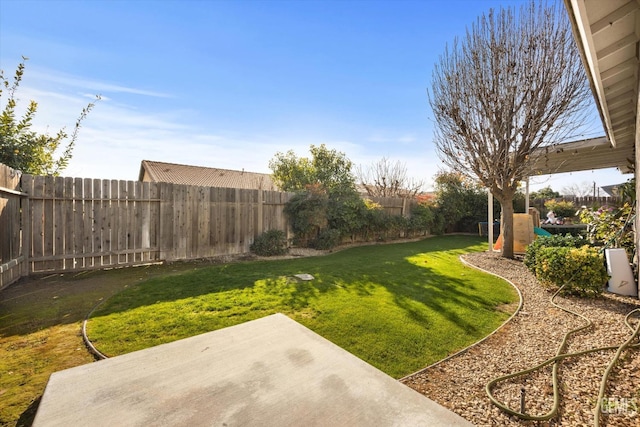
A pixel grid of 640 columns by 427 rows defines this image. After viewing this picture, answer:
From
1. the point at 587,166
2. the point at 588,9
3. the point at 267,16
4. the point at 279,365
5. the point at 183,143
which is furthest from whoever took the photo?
the point at 183,143

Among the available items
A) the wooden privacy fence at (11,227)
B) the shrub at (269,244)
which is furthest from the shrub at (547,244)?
the wooden privacy fence at (11,227)

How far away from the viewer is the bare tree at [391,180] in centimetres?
1861

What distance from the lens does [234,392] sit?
1440mm

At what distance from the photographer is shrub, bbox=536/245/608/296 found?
421cm

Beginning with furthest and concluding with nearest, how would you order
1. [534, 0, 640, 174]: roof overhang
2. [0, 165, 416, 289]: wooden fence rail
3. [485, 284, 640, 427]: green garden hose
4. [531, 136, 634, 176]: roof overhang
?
[531, 136, 634, 176]: roof overhang, [0, 165, 416, 289]: wooden fence rail, [534, 0, 640, 174]: roof overhang, [485, 284, 640, 427]: green garden hose

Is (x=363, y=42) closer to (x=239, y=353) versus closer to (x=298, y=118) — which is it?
(x=298, y=118)

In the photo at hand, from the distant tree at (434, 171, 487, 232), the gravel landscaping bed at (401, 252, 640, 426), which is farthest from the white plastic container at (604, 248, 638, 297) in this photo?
the distant tree at (434, 171, 487, 232)

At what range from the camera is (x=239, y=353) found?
1.87 meters

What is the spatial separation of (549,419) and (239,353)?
2033mm

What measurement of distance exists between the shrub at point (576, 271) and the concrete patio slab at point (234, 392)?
14.5ft

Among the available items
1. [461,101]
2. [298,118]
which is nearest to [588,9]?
[461,101]

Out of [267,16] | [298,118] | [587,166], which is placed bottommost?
[587,166]

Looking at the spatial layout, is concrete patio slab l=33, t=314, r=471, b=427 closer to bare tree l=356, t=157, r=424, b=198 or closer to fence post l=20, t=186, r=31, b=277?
fence post l=20, t=186, r=31, b=277

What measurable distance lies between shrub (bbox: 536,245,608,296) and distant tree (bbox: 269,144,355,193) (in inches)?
439
